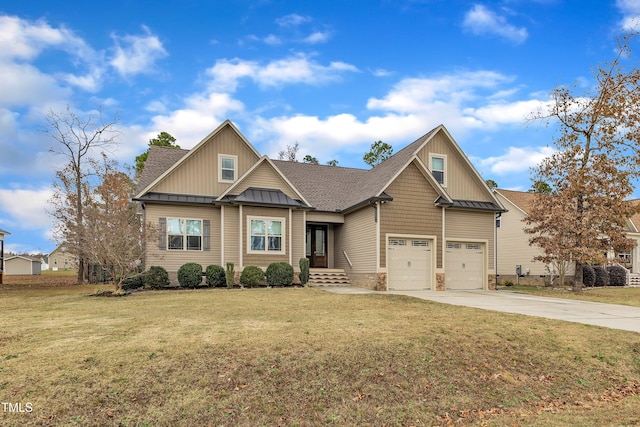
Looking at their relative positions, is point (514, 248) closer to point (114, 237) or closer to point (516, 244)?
point (516, 244)

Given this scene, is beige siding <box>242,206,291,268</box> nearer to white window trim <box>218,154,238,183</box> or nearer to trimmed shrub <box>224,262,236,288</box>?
trimmed shrub <box>224,262,236,288</box>

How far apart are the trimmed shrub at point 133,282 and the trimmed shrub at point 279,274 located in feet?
17.9

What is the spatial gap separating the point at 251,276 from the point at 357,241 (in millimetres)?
5856

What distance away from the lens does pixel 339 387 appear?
6.43m

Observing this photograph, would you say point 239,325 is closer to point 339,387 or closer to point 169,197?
point 339,387

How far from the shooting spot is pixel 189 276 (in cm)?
1917

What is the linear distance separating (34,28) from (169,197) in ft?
26.4

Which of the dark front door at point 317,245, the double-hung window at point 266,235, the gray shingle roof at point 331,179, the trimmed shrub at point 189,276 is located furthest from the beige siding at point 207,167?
the dark front door at point 317,245

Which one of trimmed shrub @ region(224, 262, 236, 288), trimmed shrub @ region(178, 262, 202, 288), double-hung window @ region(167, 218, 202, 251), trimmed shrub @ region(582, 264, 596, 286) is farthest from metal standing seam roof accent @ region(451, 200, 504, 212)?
trimmed shrub @ region(178, 262, 202, 288)

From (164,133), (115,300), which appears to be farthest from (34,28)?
(164,133)

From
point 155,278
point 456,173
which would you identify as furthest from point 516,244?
point 155,278

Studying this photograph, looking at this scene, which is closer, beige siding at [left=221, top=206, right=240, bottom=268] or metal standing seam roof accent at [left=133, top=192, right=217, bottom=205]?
metal standing seam roof accent at [left=133, top=192, right=217, bottom=205]

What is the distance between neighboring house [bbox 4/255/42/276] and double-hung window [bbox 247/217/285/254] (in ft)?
190

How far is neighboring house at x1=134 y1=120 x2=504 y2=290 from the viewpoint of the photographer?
800 inches
